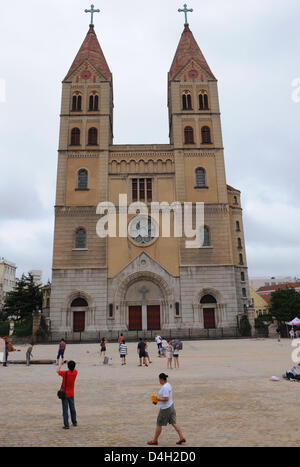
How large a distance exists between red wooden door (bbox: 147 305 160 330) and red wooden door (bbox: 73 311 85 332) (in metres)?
6.86

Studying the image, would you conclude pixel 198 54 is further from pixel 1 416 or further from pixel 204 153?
pixel 1 416

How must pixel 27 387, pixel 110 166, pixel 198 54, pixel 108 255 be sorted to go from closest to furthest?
pixel 27 387
pixel 108 255
pixel 110 166
pixel 198 54

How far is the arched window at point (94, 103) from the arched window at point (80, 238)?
15679mm

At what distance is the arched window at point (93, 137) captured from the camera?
42219 mm

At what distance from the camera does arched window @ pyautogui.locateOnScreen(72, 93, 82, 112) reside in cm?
4388

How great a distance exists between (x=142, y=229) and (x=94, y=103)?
58.1 ft

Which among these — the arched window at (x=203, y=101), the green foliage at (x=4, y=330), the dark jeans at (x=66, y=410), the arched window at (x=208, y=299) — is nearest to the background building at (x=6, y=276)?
the green foliage at (x=4, y=330)

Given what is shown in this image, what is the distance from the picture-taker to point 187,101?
44.6 m

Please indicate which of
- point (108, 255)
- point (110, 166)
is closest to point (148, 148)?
point (110, 166)

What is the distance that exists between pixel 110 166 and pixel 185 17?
1088 inches

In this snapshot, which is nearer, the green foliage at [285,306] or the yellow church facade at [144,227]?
the green foliage at [285,306]

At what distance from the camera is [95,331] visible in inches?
1399

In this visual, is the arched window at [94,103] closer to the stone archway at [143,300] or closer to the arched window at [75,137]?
the arched window at [75,137]

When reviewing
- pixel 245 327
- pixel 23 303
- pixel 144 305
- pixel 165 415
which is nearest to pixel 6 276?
pixel 23 303
